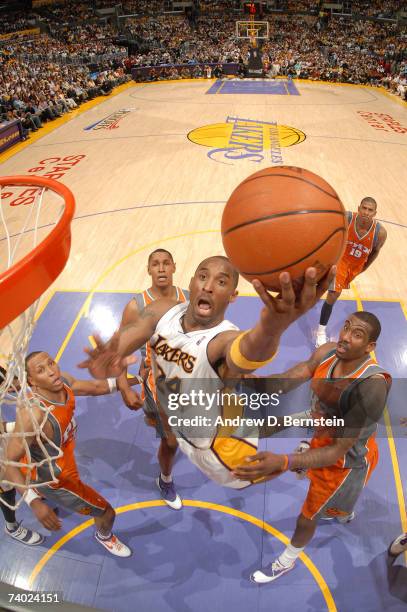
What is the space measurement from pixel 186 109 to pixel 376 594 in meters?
16.2

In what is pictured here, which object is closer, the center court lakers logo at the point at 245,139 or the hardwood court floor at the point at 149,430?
the hardwood court floor at the point at 149,430

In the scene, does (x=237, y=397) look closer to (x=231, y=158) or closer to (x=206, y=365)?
(x=206, y=365)

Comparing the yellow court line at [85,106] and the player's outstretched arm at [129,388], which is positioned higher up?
the yellow court line at [85,106]

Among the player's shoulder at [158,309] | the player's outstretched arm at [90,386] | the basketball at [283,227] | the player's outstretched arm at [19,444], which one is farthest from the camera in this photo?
the player's outstretched arm at [90,386]

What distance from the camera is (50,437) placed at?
2.41 meters

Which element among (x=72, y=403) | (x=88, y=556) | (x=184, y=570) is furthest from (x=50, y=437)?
(x=184, y=570)

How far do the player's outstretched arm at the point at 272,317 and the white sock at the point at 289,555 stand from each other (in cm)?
157

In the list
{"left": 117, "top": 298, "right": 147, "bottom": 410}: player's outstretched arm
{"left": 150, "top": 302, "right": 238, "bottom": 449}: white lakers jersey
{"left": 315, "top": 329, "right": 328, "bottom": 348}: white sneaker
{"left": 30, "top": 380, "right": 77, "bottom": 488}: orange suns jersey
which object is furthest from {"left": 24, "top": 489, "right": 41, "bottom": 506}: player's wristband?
{"left": 315, "top": 329, "right": 328, "bottom": 348}: white sneaker

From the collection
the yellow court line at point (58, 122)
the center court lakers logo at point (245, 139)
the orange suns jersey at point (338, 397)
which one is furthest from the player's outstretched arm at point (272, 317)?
the yellow court line at point (58, 122)

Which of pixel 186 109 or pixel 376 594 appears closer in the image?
pixel 376 594

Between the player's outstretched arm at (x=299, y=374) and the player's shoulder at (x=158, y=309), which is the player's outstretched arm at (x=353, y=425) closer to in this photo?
the player's outstretched arm at (x=299, y=374)

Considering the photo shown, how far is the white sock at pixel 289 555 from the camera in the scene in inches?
102

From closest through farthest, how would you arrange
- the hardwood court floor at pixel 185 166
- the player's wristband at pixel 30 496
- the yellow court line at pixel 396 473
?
the player's wristband at pixel 30 496, the yellow court line at pixel 396 473, the hardwood court floor at pixel 185 166

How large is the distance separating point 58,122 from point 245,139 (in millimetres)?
7077
